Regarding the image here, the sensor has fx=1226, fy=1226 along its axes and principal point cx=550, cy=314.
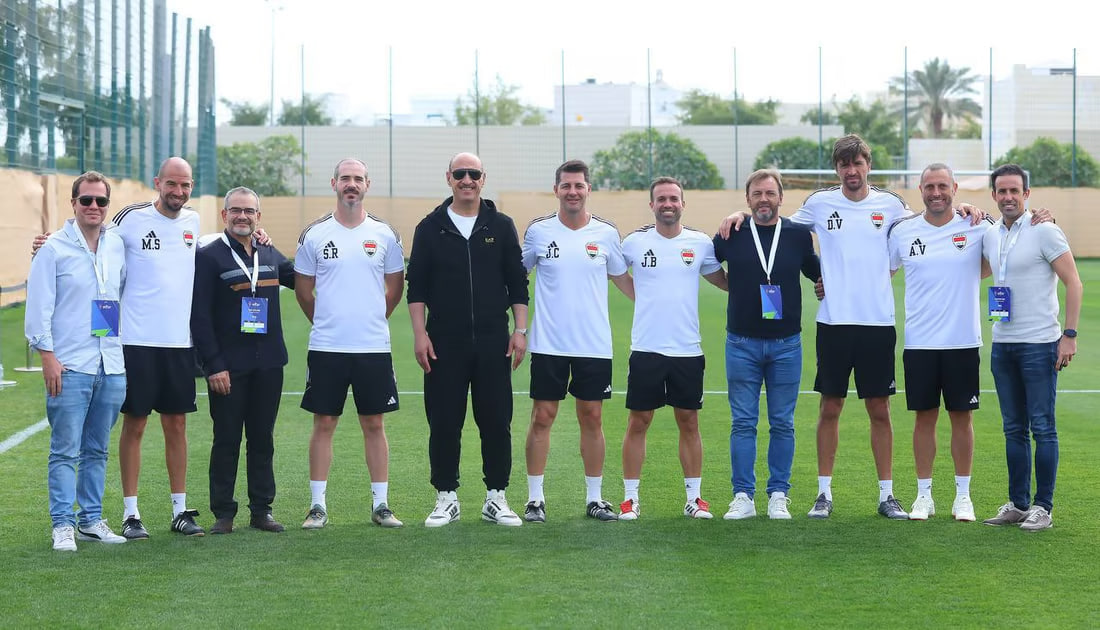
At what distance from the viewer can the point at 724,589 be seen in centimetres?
528

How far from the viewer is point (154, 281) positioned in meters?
6.35

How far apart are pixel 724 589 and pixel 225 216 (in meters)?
3.32

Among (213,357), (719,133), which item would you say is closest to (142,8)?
(213,357)

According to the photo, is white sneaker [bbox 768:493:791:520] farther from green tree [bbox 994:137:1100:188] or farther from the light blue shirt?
green tree [bbox 994:137:1100:188]

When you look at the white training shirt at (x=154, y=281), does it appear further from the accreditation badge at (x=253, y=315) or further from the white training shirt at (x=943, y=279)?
the white training shirt at (x=943, y=279)

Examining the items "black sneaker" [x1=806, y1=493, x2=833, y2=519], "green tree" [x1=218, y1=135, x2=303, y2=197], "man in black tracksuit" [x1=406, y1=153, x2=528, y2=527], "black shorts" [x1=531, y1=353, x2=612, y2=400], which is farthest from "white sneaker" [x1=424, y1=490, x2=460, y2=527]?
"green tree" [x1=218, y1=135, x2=303, y2=197]

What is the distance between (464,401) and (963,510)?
278 centimetres

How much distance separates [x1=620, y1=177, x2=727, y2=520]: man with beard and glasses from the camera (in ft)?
22.4

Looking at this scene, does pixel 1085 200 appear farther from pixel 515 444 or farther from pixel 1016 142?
pixel 515 444

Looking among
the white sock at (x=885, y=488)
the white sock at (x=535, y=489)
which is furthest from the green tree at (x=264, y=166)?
the white sock at (x=885, y=488)

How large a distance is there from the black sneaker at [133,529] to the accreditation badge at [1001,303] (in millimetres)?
4588

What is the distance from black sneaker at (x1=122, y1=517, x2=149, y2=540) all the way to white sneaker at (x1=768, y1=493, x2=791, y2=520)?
331 cm

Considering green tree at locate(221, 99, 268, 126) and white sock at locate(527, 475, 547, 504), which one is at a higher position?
green tree at locate(221, 99, 268, 126)

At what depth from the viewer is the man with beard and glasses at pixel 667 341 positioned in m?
6.82
